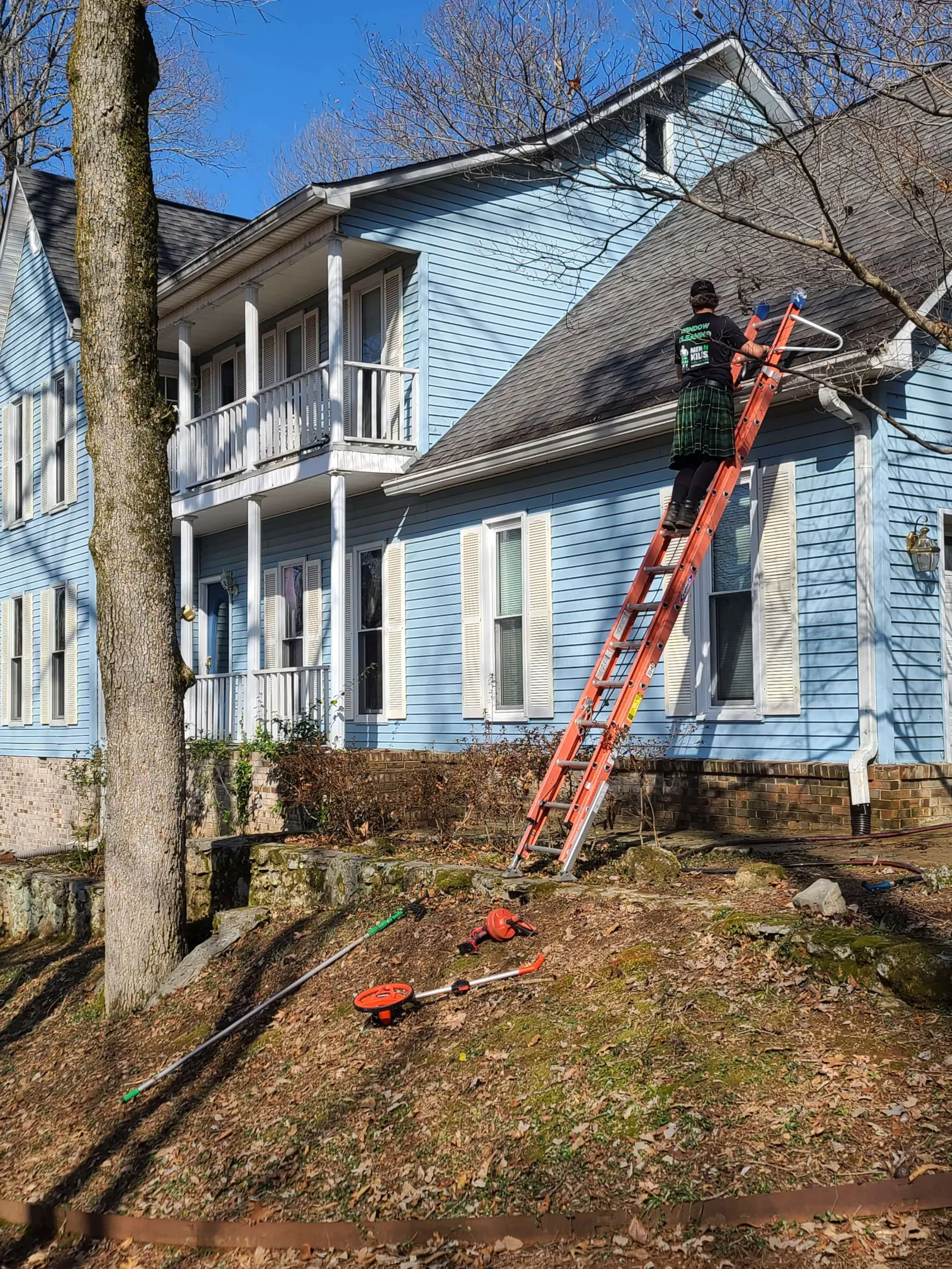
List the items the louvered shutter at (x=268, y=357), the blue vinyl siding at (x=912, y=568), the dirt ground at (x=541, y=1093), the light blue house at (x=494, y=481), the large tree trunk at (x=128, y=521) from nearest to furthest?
the dirt ground at (x=541, y=1093) → the large tree trunk at (x=128, y=521) → the blue vinyl siding at (x=912, y=568) → the light blue house at (x=494, y=481) → the louvered shutter at (x=268, y=357)

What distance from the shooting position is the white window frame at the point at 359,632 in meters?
15.2

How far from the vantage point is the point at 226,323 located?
18344mm

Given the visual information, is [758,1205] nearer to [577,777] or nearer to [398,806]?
[398,806]

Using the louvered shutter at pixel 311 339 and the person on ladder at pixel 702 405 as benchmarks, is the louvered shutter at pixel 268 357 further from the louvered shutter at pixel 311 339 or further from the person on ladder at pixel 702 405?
the person on ladder at pixel 702 405

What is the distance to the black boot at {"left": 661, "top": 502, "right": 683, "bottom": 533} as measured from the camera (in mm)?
8930

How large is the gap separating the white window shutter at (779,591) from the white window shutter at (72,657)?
13.0 metres

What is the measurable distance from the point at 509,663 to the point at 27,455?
40.7 ft

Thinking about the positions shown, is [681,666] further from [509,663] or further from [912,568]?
[509,663]

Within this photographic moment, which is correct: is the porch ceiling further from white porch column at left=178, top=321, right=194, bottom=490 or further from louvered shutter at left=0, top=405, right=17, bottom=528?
louvered shutter at left=0, top=405, right=17, bottom=528

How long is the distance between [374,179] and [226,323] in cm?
480

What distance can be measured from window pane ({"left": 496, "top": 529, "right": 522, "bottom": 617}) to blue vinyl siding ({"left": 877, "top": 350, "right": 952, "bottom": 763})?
15.2 feet

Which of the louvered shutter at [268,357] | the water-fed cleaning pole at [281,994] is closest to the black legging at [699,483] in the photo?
the water-fed cleaning pole at [281,994]

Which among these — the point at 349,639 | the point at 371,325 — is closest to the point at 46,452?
the point at 371,325

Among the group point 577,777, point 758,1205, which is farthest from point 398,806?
point 758,1205
